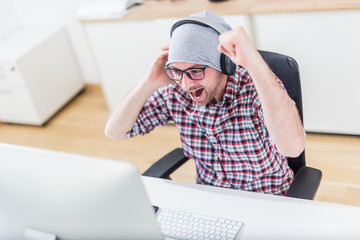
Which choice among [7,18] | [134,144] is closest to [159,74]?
[134,144]

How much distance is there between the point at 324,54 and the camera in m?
2.49

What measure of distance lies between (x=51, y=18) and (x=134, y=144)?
1356 millimetres

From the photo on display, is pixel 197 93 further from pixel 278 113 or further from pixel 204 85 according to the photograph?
pixel 278 113

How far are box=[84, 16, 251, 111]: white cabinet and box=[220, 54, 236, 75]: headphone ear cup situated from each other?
4.71ft

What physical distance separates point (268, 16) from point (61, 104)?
185cm

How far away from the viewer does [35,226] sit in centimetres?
107

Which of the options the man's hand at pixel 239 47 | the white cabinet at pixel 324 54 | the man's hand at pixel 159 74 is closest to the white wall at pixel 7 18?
the white cabinet at pixel 324 54

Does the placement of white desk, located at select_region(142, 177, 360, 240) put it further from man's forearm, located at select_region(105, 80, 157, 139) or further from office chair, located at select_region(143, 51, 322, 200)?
man's forearm, located at select_region(105, 80, 157, 139)

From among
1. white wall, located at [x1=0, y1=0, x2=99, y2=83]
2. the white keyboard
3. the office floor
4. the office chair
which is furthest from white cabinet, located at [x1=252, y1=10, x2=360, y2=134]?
white wall, located at [x1=0, y1=0, x2=99, y2=83]

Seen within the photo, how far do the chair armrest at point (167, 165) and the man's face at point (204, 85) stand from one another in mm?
228

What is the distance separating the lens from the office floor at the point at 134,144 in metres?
2.40

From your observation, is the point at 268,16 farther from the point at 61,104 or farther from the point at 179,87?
the point at 61,104

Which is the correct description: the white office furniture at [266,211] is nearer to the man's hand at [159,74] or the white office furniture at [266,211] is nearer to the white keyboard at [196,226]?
the white keyboard at [196,226]

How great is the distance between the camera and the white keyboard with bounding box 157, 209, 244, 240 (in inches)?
50.2
